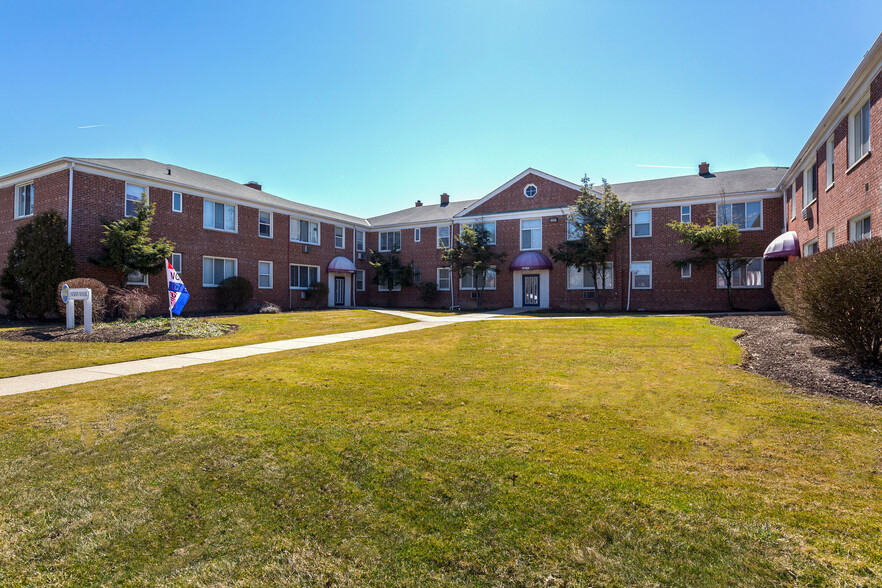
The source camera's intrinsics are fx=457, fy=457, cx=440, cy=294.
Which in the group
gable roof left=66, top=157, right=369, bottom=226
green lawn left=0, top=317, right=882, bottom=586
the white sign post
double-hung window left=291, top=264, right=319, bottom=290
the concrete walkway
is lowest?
green lawn left=0, top=317, right=882, bottom=586

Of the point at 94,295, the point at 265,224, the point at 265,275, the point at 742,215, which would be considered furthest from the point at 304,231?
the point at 742,215

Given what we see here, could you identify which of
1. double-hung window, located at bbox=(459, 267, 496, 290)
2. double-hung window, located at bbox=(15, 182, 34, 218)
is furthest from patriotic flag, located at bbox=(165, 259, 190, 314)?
double-hung window, located at bbox=(459, 267, 496, 290)

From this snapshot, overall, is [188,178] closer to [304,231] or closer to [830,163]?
[304,231]

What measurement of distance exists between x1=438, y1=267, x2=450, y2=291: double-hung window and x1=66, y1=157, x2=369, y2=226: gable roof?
25.8 ft

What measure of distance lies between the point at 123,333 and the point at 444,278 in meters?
20.2

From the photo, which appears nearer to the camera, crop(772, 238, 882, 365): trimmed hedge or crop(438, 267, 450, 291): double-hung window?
crop(772, 238, 882, 365): trimmed hedge

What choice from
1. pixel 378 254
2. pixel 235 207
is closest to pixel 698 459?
pixel 235 207

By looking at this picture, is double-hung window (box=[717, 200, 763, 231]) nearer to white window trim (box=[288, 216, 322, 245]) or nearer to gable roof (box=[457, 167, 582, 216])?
gable roof (box=[457, 167, 582, 216])

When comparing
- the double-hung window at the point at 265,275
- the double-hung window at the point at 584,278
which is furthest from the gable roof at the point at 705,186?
the double-hung window at the point at 265,275

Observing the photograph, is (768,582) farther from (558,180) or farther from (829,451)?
(558,180)

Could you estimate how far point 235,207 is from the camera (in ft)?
77.8

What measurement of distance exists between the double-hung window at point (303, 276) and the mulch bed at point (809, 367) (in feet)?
75.2

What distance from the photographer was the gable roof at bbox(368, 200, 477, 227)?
30.6 metres

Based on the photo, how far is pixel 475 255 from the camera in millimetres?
27359
